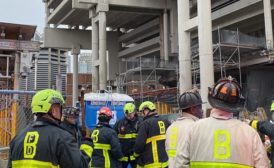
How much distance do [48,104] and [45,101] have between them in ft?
0.14

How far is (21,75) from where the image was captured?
470 inches

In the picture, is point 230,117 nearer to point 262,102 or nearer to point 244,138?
point 244,138

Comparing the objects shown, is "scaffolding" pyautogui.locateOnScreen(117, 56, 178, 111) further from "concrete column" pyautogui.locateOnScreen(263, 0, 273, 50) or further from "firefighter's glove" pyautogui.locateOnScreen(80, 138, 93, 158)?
"firefighter's glove" pyautogui.locateOnScreen(80, 138, 93, 158)

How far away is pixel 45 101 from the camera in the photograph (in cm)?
383

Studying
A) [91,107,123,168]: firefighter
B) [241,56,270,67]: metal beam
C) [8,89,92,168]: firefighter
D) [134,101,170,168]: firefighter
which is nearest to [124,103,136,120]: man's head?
[91,107,123,168]: firefighter

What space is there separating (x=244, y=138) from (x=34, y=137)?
1928 millimetres

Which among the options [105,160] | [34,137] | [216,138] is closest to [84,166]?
[34,137]

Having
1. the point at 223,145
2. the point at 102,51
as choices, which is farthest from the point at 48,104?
the point at 102,51

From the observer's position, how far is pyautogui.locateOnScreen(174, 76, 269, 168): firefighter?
320cm

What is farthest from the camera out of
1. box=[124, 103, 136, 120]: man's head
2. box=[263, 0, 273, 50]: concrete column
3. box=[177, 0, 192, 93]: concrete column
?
box=[177, 0, 192, 93]: concrete column

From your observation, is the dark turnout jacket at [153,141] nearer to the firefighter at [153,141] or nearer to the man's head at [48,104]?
the firefighter at [153,141]

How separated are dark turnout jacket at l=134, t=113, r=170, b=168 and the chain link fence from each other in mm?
2454

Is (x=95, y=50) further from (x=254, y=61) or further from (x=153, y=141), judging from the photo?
(x=153, y=141)

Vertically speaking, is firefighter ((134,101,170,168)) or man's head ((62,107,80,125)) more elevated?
man's head ((62,107,80,125))
